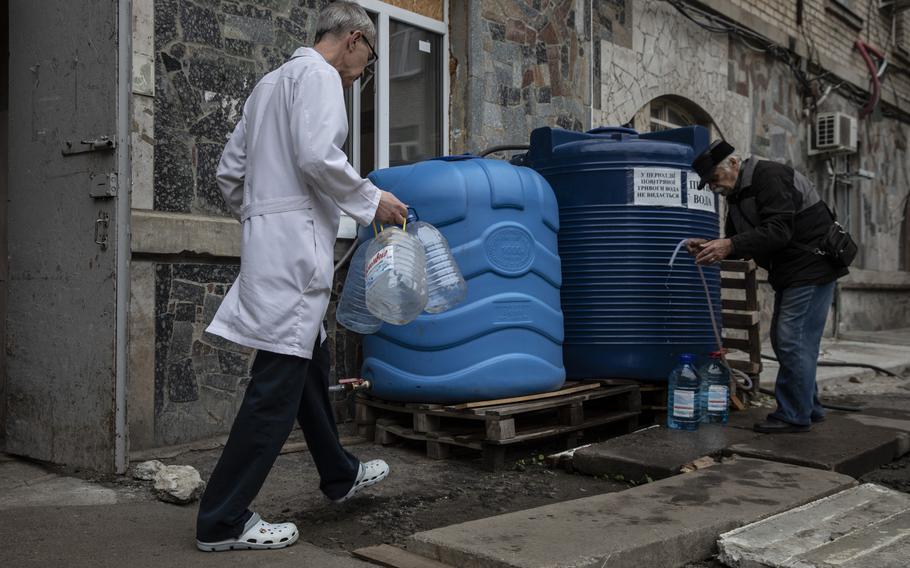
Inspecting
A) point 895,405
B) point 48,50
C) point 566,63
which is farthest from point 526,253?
point 895,405

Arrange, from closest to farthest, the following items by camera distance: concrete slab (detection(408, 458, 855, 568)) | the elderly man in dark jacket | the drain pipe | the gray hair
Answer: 1. concrete slab (detection(408, 458, 855, 568))
2. the gray hair
3. the drain pipe
4. the elderly man in dark jacket

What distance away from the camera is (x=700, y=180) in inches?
200

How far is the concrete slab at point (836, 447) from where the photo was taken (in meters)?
4.09

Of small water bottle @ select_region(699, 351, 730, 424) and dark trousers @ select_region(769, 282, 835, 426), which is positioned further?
small water bottle @ select_region(699, 351, 730, 424)

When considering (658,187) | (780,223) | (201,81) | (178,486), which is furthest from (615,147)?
(178,486)

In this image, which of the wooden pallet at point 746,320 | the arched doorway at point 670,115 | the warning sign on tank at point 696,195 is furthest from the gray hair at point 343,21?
the arched doorway at point 670,115

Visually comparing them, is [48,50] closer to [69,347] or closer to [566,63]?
[69,347]

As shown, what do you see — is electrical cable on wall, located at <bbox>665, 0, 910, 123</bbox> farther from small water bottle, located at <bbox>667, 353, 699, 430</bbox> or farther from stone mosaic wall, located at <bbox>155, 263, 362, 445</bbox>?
stone mosaic wall, located at <bbox>155, 263, 362, 445</bbox>

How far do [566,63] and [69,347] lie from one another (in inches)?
166

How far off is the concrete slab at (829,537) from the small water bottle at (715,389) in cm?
145

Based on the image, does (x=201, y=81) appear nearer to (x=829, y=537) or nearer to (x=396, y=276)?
(x=396, y=276)

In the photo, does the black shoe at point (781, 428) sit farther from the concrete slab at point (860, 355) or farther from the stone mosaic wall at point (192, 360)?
the stone mosaic wall at point (192, 360)

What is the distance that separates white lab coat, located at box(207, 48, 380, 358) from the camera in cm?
286

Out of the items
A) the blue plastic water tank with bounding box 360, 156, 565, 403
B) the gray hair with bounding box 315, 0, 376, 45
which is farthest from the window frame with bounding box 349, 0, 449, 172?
the gray hair with bounding box 315, 0, 376, 45
